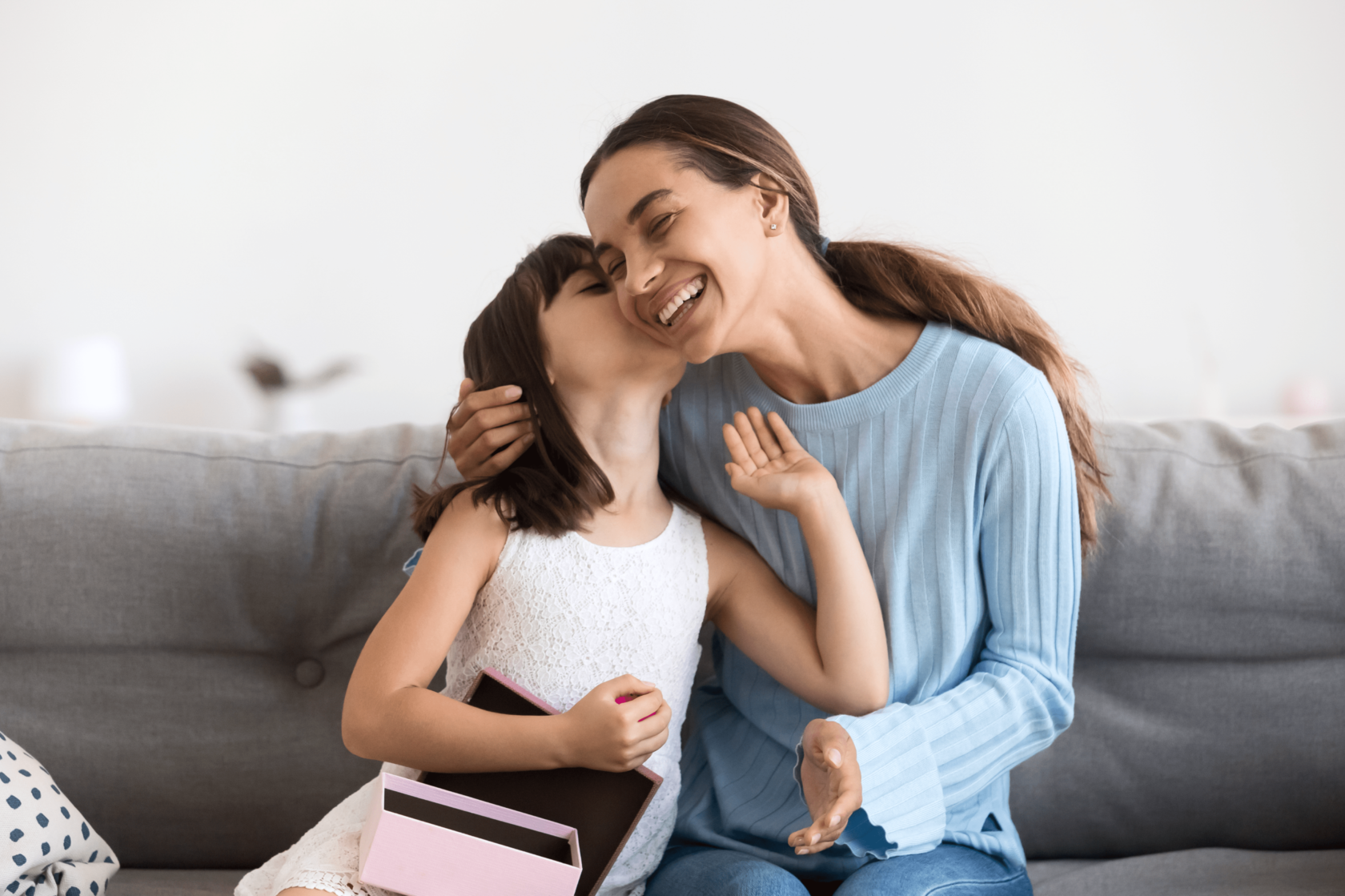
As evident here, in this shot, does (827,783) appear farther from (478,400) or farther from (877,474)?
(478,400)

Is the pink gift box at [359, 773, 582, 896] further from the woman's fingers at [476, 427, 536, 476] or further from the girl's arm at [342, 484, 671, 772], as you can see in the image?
the woman's fingers at [476, 427, 536, 476]

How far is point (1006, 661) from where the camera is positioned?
107 cm

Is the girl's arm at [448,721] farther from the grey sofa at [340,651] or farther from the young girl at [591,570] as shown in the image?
the grey sofa at [340,651]

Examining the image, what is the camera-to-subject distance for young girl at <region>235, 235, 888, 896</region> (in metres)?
1.01

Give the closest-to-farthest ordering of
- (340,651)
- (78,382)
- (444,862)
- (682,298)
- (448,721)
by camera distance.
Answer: (444,862), (448,721), (682,298), (340,651), (78,382)

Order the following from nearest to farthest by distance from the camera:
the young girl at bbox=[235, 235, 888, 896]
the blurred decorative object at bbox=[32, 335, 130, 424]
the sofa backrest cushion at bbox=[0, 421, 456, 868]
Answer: the young girl at bbox=[235, 235, 888, 896] → the sofa backrest cushion at bbox=[0, 421, 456, 868] → the blurred decorative object at bbox=[32, 335, 130, 424]

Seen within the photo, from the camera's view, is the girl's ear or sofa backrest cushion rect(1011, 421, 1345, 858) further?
sofa backrest cushion rect(1011, 421, 1345, 858)

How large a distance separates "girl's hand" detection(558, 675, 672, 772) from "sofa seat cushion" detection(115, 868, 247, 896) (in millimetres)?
649

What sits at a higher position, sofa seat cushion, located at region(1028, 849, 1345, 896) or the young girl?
the young girl

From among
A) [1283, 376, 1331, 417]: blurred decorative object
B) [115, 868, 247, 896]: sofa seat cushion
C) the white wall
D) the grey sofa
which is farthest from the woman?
[1283, 376, 1331, 417]: blurred decorative object

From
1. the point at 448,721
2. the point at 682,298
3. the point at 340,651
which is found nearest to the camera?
the point at 448,721

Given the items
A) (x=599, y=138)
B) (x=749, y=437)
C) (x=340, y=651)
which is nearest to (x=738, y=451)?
(x=749, y=437)

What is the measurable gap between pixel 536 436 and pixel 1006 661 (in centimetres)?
59

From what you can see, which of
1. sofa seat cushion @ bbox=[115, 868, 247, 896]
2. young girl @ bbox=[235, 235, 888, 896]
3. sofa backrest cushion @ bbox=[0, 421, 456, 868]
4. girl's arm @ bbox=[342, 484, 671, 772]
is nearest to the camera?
girl's arm @ bbox=[342, 484, 671, 772]
